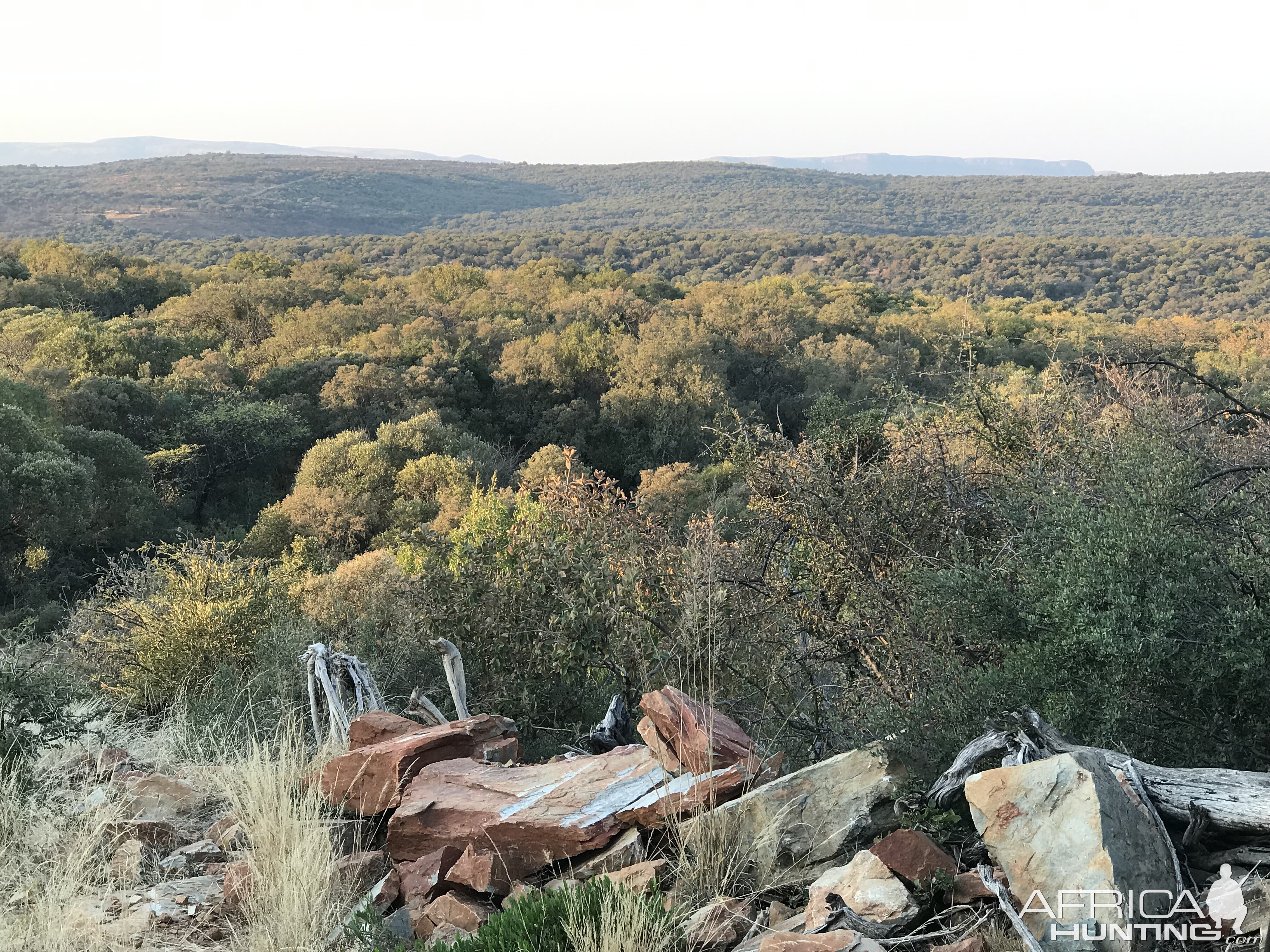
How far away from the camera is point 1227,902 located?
7.39 feet

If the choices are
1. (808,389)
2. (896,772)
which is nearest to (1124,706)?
Answer: (896,772)

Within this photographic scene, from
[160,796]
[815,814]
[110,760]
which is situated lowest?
[110,760]

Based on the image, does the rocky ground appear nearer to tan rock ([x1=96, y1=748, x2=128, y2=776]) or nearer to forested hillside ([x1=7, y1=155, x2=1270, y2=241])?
tan rock ([x1=96, y1=748, x2=128, y2=776])

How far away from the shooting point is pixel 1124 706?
9.90 feet

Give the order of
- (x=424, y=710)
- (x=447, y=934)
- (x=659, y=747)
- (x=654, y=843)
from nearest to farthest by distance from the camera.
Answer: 1. (x=447, y=934)
2. (x=654, y=843)
3. (x=659, y=747)
4. (x=424, y=710)

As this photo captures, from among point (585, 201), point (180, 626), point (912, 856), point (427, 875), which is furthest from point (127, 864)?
point (585, 201)

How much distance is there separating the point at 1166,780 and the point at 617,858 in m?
1.65

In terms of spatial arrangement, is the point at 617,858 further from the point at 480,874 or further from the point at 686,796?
the point at 480,874

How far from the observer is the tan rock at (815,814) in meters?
2.80

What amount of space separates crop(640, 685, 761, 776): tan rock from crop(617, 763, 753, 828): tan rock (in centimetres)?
5

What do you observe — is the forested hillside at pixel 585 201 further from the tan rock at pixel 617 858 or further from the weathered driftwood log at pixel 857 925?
the weathered driftwood log at pixel 857 925

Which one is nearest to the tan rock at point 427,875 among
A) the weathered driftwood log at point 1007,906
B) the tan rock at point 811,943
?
the tan rock at point 811,943

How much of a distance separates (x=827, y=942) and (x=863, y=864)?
0.34 meters

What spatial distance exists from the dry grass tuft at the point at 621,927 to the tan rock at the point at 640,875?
0.62 ft
